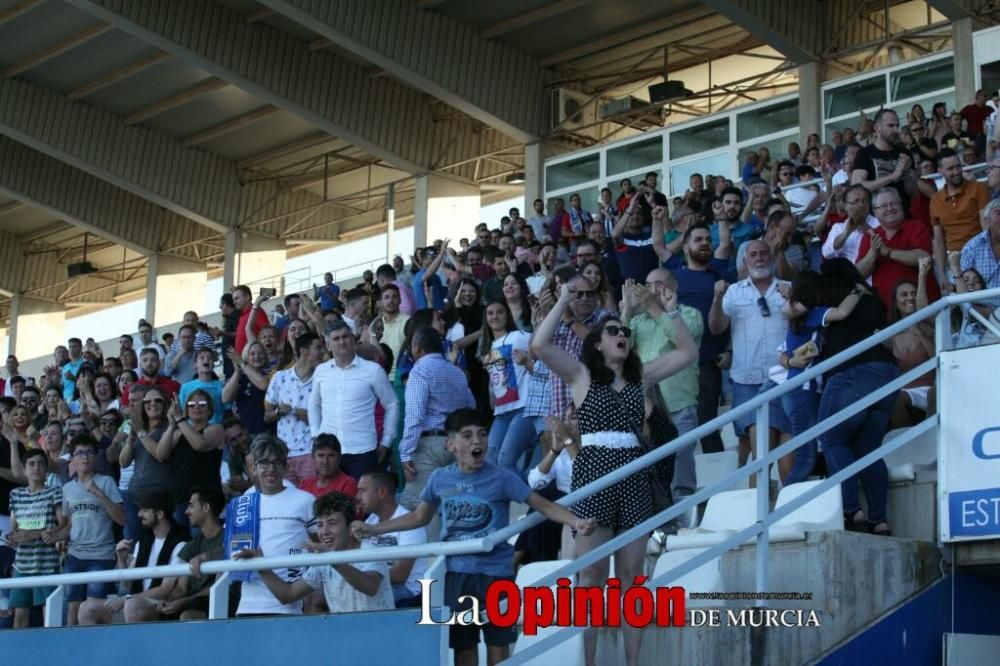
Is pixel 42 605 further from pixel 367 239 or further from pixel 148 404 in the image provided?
pixel 367 239

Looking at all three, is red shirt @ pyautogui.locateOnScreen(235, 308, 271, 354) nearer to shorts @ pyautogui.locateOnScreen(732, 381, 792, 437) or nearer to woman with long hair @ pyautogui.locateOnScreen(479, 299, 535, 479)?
woman with long hair @ pyautogui.locateOnScreen(479, 299, 535, 479)

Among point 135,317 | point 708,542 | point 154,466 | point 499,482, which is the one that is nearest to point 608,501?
point 499,482

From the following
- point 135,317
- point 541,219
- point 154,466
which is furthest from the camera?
point 135,317

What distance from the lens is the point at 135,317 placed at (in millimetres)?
36344

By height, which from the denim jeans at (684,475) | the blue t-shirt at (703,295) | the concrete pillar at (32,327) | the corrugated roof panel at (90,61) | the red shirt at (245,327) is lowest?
the denim jeans at (684,475)

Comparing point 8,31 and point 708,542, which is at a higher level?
point 8,31

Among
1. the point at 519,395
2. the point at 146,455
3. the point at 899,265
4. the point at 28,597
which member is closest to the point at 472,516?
the point at 519,395

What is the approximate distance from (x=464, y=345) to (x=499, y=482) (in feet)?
16.3

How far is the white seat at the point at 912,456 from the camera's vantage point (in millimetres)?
7273

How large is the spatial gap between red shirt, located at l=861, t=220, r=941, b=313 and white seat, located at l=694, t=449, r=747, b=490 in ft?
4.14

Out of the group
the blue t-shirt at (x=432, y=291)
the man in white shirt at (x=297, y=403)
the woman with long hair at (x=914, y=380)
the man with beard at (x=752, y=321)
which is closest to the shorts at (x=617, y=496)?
the woman with long hair at (x=914, y=380)

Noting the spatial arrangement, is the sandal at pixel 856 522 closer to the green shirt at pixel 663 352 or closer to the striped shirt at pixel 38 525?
the green shirt at pixel 663 352

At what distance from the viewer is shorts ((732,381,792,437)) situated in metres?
7.89

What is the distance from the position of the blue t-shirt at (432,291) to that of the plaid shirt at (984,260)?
231 inches
